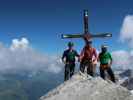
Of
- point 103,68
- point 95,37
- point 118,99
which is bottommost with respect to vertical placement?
point 118,99

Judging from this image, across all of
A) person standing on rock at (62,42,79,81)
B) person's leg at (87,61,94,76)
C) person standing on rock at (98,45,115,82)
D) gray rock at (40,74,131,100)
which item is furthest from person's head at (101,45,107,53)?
gray rock at (40,74,131,100)

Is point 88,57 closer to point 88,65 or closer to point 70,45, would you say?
point 88,65

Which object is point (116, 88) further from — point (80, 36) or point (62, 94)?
point (80, 36)

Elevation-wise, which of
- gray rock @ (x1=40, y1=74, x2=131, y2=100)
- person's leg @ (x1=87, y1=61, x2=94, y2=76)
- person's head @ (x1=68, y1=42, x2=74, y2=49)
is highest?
person's head @ (x1=68, y1=42, x2=74, y2=49)

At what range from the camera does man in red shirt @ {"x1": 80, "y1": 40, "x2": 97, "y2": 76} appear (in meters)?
29.7

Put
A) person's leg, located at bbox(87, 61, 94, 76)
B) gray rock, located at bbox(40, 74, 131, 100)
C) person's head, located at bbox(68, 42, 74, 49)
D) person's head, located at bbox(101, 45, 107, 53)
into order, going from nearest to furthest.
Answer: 1. gray rock, located at bbox(40, 74, 131, 100)
2. person's head, located at bbox(101, 45, 107, 53)
3. person's leg, located at bbox(87, 61, 94, 76)
4. person's head, located at bbox(68, 42, 74, 49)

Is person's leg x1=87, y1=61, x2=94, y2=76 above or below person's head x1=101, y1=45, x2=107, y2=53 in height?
below

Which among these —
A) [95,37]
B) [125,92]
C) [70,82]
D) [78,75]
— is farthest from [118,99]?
[95,37]

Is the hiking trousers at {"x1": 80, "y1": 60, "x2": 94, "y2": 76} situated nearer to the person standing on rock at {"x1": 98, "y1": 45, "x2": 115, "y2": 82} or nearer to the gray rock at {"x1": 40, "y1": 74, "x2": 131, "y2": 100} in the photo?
the person standing on rock at {"x1": 98, "y1": 45, "x2": 115, "y2": 82}

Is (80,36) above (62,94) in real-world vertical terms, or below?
above

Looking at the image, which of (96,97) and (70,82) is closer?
(96,97)

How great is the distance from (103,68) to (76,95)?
8657mm

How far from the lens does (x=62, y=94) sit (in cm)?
2188

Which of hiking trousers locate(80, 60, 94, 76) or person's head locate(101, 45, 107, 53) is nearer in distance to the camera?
person's head locate(101, 45, 107, 53)
